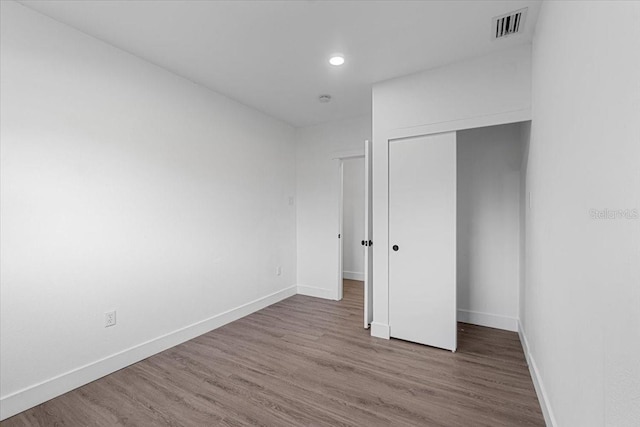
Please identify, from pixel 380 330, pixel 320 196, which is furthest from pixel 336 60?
pixel 380 330

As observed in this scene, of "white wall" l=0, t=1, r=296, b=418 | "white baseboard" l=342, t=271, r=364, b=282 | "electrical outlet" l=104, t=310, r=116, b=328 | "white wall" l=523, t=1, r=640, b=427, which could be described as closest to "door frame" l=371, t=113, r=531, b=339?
"white wall" l=523, t=1, r=640, b=427

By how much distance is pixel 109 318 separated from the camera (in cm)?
247

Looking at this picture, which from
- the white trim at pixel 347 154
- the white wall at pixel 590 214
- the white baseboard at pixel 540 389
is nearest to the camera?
the white wall at pixel 590 214

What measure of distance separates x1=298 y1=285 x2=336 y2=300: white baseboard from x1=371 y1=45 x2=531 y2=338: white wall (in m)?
1.41

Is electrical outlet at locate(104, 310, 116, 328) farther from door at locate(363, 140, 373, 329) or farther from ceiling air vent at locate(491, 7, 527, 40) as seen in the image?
ceiling air vent at locate(491, 7, 527, 40)

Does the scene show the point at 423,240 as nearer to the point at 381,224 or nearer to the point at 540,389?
the point at 381,224

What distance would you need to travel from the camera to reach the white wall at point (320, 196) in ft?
14.5

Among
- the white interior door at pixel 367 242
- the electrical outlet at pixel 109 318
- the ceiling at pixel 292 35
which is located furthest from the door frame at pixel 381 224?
the electrical outlet at pixel 109 318

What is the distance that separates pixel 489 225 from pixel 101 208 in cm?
382

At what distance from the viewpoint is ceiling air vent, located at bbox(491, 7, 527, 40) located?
6.97 ft

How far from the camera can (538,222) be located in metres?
2.13

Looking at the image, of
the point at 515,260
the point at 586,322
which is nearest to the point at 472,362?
the point at 515,260

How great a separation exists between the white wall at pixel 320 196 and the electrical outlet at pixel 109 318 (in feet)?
8.85

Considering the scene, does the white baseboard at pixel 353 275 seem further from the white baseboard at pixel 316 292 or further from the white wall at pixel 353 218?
the white baseboard at pixel 316 292
